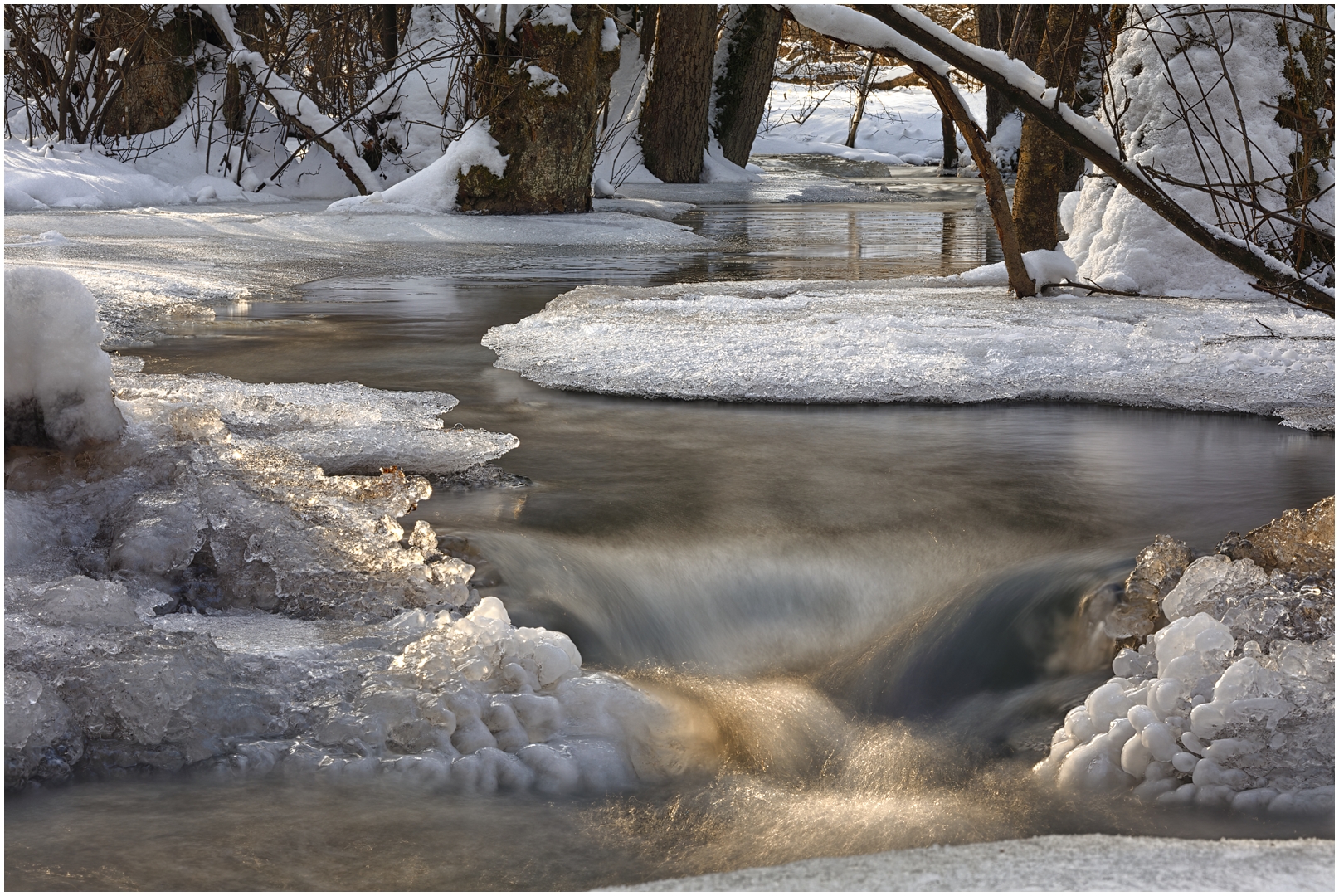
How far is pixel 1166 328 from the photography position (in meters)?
4.66

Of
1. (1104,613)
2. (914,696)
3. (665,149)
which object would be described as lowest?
(914,696)

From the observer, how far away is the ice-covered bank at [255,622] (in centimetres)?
168

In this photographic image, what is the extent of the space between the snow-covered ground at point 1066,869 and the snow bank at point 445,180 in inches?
336

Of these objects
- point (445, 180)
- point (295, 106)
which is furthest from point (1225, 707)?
point (295, 106)

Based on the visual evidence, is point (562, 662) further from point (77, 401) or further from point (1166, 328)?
point (1166, 328)

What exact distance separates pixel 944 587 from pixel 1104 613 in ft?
1.07

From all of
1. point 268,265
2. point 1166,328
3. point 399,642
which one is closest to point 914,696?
point 399,642

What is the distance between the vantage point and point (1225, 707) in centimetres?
164

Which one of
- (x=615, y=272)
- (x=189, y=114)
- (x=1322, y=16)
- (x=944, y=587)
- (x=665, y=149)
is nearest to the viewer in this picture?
(x=944, y=587)

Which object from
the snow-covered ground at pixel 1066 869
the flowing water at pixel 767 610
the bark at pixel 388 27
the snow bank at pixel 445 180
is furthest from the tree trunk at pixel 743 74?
the snow-covered ground at pixel 1066 869

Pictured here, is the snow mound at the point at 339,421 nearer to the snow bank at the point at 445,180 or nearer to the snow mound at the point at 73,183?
the snow bank at the point at 445,180

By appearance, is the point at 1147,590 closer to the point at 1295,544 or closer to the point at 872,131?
the point at 1295,544

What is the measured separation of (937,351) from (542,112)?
553 cm

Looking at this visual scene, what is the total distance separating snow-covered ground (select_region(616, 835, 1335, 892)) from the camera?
Answer: 1239 millimetres
